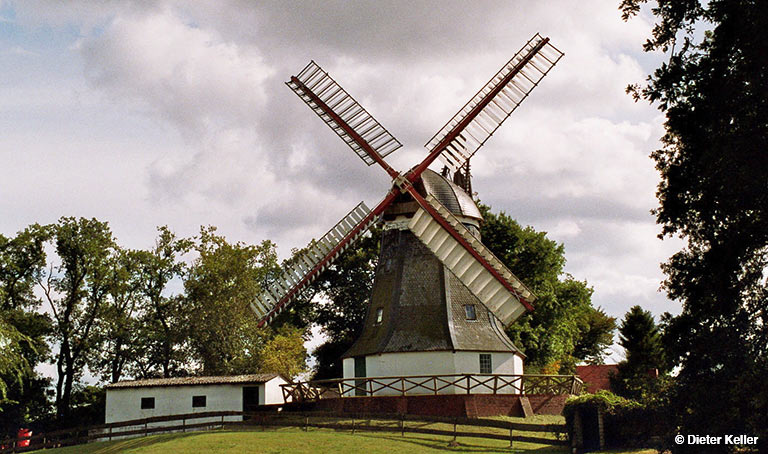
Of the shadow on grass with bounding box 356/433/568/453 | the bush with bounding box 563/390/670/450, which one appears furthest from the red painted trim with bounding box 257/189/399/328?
the bush with bounding box 563/390/670/450

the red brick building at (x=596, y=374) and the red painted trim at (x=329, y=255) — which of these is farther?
the red brick building at (x=596, y=374)

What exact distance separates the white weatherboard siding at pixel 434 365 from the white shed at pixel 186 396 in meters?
5.88

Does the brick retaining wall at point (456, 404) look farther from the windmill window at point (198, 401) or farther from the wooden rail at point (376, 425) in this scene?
the windmill window at point (198, 401)

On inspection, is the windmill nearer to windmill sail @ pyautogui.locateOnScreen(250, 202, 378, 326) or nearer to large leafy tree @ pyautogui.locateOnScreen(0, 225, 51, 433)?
windmill sail @ pyautogui.locateOnScreen(250, 202, 378, 326)

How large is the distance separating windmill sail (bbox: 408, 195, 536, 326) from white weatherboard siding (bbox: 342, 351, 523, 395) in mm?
2089

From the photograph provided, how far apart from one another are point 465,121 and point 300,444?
1582cm

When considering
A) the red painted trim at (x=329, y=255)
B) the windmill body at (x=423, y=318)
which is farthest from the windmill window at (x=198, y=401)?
the windmill body at (x=423, y=318)

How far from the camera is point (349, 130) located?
A: 117 ft

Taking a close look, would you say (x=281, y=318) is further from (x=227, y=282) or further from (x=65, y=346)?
(x=65, y=346)

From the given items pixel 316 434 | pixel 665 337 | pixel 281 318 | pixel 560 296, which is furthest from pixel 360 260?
pixel 665 337

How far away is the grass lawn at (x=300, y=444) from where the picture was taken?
2461 cm

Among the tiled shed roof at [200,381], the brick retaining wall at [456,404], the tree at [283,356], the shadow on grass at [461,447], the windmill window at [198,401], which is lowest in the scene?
the shadow on grass at [461,447]

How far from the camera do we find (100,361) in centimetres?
4897

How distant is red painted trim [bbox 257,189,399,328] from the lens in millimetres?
34000
